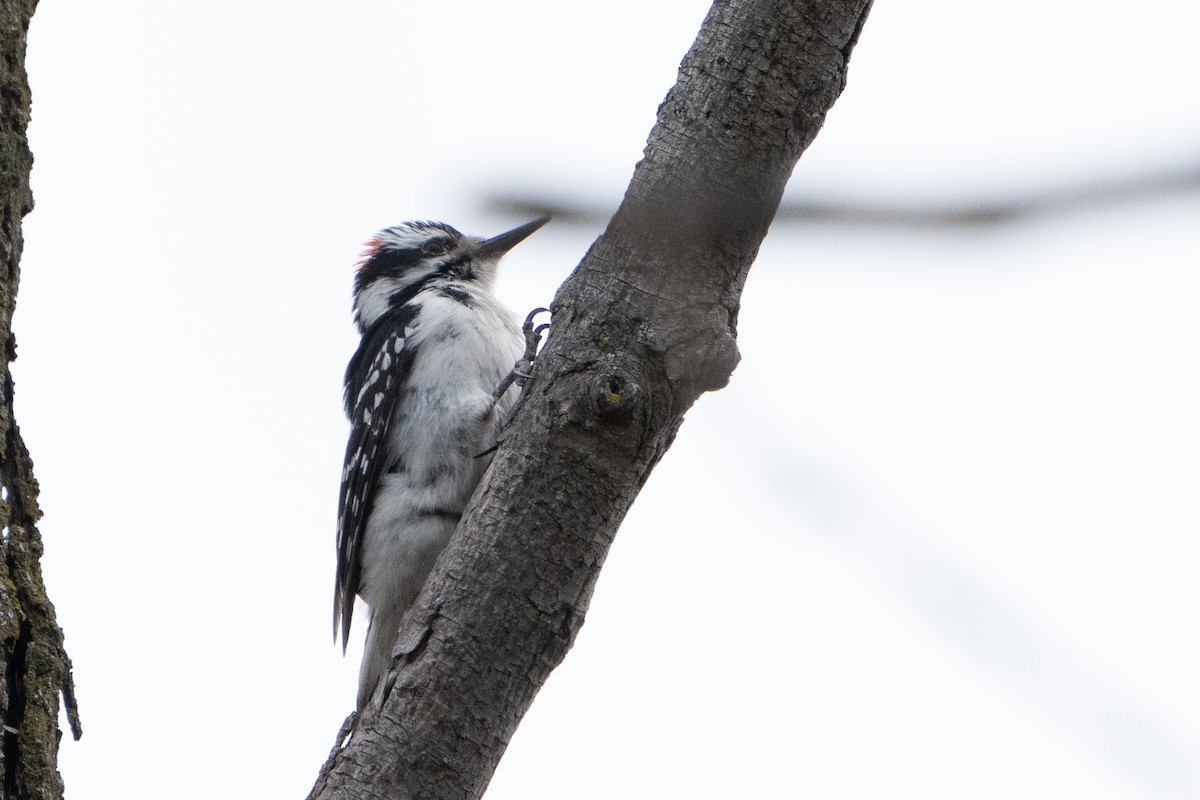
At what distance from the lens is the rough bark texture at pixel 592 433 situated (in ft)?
8.70

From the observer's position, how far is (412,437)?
4625mm

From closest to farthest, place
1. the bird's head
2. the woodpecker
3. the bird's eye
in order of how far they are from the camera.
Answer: the woodpecker, the bird's head, the bird's eye

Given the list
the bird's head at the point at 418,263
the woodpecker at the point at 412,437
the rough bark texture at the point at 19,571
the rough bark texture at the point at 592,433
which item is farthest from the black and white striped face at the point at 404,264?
the rough bark texture at the point at 592,433

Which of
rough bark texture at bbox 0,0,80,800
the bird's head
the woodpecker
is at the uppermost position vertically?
the bird's head

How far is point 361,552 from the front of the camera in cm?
466

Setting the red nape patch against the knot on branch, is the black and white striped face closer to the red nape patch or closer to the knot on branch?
the red nape patch

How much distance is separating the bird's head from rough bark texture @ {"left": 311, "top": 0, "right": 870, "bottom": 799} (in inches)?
113

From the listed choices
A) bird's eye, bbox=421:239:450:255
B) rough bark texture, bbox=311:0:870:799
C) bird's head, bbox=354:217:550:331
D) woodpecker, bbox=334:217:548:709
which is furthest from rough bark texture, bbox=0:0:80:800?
bird's eye, bbox=421:239:450:255

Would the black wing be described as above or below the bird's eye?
below

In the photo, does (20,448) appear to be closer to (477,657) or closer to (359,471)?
(477,657)

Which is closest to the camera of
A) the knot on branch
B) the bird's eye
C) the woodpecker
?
the knot on branch

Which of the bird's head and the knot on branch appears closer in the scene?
the knot on branch

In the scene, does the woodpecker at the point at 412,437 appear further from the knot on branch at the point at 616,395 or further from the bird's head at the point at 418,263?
the knot on branch at the point at 616,395

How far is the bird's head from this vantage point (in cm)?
575
